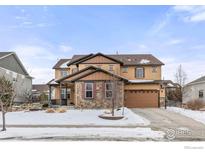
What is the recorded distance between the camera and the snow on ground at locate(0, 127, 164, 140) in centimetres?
951

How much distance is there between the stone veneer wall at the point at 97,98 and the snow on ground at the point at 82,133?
975cm

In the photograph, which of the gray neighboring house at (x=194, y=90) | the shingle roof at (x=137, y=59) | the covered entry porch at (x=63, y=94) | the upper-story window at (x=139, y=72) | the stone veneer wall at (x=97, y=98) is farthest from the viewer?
the gray neighboring house at (x=194, y=90)

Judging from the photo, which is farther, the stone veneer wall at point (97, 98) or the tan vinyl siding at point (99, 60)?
the tan vinyl siding at point (99, 60)

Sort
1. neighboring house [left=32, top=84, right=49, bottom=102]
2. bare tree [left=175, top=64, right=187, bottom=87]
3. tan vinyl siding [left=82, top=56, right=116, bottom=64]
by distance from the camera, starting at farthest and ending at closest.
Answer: neighboring house [left=32, top=84, right=49, bottom=102]
tan vinyl siding [left=82, top=56, right=116, bottom=64]
bare tree [left=175, top=64, right=187, bottom=87]

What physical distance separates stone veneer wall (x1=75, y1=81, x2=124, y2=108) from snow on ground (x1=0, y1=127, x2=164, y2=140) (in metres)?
9.75

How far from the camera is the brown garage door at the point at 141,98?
23906 millimetres

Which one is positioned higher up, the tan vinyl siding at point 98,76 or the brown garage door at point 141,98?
the tan vinyl siding at point 98,76

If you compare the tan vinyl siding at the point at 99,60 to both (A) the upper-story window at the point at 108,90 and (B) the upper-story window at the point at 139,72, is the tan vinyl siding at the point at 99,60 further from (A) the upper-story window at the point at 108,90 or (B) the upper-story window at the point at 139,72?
(A) the upper-story window at the point at 108,90

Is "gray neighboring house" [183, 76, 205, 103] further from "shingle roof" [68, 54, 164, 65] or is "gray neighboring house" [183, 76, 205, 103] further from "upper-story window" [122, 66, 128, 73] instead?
"upper-story window" [122, 66, 128, 73]

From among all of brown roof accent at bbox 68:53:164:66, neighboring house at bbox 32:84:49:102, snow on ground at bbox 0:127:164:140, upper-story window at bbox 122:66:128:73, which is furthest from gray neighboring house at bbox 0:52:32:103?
snow on ground at bbox 0:127:164:140

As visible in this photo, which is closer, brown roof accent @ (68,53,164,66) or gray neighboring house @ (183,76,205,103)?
brown roof accent @ (68,53,164,66)

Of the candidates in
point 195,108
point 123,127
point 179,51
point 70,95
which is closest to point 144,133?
point 123,127

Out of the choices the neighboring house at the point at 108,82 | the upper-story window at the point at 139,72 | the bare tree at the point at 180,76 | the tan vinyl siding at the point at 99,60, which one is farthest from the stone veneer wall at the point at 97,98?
the upper-story window at the point at 139,72

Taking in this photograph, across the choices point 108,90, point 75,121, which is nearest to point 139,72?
point 108,90
